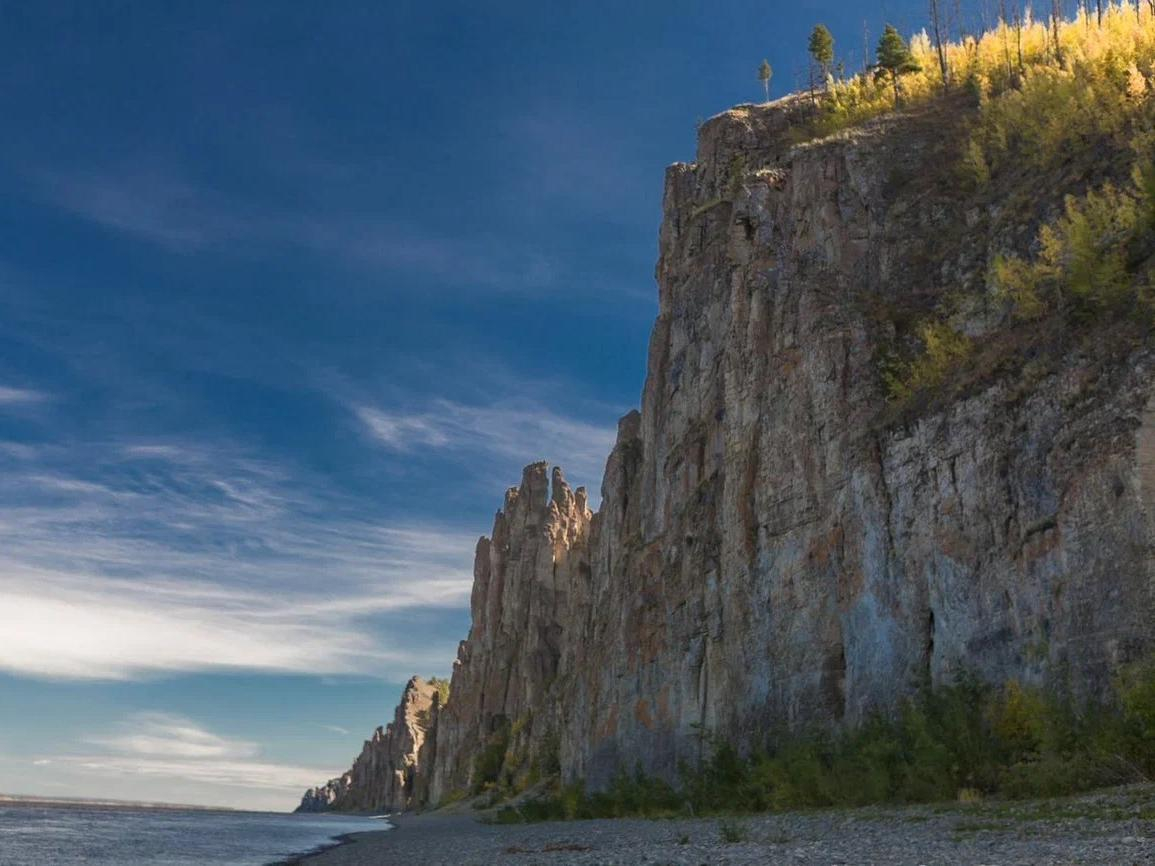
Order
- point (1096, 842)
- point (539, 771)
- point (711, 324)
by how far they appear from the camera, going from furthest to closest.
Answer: point (539, 771)
point (711, 324)
point (1096, 842)

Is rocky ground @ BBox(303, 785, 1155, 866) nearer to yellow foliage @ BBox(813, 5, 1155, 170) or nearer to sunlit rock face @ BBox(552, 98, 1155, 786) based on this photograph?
sunlit rock face @ BBox(552, 98, 1155, 786)

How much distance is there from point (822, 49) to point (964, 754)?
6349 centimetres

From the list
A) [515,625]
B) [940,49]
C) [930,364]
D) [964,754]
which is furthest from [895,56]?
[515,625]

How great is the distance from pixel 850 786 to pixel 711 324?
33.7 metres

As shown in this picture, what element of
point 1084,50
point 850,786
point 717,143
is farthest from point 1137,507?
point 717,143

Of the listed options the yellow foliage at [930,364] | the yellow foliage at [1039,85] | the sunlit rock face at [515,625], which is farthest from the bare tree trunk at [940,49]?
the sunlit rock face at [515,625]

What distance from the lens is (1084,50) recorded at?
1806 inches

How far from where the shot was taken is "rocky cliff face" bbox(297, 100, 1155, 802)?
931 inches

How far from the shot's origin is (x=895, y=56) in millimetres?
60000

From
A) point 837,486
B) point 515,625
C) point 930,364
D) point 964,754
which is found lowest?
point 964,754

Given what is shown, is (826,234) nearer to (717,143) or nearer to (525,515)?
(717,143)

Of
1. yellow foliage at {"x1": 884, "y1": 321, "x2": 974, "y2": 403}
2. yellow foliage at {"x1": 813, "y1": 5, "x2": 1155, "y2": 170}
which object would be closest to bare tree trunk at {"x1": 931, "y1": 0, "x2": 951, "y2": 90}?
yellow foliage at {"x1": 813, "y1": 5, "x2": 1155, "y2": 170}

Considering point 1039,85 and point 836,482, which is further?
point 1039,85

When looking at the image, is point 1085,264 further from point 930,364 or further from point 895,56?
point 895,56
